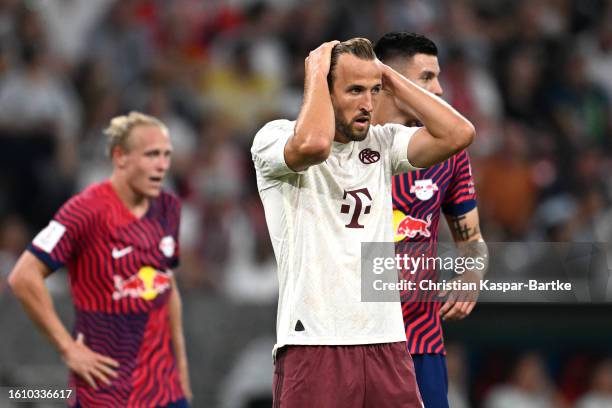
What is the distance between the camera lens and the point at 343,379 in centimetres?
471

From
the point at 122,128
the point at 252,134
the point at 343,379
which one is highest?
the point at 252,134

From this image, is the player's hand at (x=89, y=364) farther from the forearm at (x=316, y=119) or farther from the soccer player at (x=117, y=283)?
the forearm at (x=316, y=119)

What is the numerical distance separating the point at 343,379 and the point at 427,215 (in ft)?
4.63

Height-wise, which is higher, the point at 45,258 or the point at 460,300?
the point at 45,258

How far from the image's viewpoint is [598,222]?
33.9ft

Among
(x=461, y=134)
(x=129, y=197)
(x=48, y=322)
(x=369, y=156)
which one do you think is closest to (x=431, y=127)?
(x=461, y=134)

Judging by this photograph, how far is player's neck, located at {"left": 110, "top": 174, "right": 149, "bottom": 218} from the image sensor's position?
269 inches

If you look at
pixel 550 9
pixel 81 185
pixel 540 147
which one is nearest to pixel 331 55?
pixel 81 185

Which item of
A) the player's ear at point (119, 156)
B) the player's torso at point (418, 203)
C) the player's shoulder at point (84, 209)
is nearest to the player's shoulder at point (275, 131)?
the player's torso at point (418, 203)

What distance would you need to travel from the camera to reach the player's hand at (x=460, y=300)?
565 cm

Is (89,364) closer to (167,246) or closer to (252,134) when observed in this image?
(167,246)

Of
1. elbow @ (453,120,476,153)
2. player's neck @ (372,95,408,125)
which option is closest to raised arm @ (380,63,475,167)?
elbow @ (453,120,476,153)

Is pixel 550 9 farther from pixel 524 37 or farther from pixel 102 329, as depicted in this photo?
pixel 102 329

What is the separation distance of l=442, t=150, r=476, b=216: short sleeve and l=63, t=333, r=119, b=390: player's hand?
2.11 m
